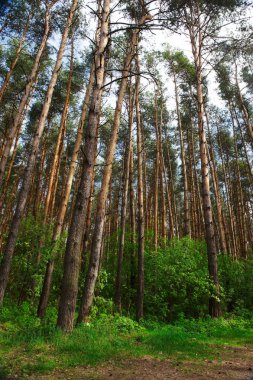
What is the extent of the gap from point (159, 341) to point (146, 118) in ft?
50.4

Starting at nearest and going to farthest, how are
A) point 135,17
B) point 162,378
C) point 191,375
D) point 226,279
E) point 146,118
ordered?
1. point 162,378
2. point 191,375
3. point 135,17
4. point 226,279
5. point 146,118

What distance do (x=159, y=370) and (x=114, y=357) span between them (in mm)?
760

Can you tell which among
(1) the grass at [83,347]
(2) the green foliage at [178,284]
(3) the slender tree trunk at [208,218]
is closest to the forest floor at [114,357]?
(1) the grass at [83,347]

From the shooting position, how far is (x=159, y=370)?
348 cm

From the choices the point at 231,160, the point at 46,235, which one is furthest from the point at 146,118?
the point at 46,235

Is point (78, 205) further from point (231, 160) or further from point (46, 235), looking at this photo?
point (231, 160)

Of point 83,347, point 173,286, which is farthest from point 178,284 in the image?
point 83,347

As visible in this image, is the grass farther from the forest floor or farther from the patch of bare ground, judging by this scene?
the patch of bare ground

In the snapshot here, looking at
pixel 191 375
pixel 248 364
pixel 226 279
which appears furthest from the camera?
pixel 226 279

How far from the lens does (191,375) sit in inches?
132

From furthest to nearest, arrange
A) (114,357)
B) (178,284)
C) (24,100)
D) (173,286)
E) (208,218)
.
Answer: (173,286) < (178,284) < (24,100) < (208,218) < (114,357)

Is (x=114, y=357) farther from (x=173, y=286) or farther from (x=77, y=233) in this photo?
(x=173, y=286)

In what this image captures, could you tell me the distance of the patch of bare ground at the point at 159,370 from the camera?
3090mm

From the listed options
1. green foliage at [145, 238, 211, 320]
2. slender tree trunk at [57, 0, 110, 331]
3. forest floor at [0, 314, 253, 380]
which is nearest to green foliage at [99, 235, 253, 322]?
green foliage at [145, 238, 211, 320]
